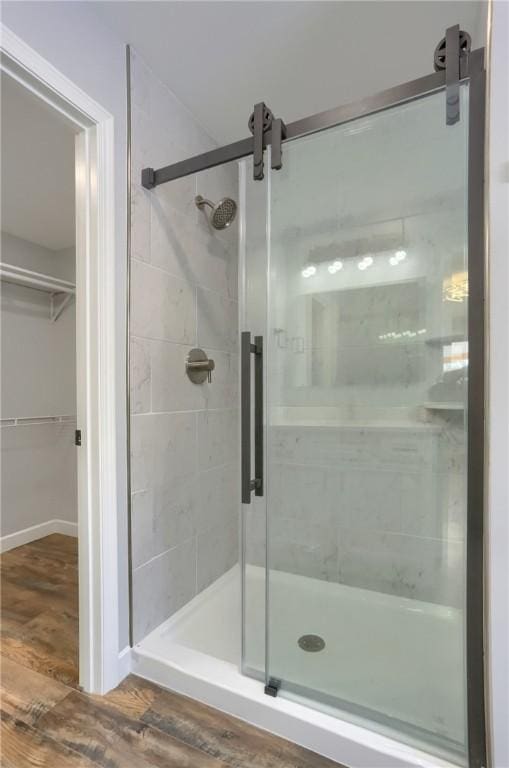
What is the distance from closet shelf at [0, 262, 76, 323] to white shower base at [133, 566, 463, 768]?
8.30 ft

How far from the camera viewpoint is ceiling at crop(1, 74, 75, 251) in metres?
1.71

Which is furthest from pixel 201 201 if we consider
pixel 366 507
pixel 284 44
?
pixel 366 507

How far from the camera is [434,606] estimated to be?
4.85ft

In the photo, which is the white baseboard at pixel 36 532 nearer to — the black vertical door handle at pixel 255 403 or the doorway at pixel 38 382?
the doorway at pixel 38 382

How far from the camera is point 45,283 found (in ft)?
9.44

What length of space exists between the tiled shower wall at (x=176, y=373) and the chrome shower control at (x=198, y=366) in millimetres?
42

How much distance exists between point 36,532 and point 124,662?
1.99 m

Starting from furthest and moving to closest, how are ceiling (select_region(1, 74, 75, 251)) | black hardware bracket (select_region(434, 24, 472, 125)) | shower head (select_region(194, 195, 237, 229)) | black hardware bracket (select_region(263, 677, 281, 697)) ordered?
shower head (select_region(194, 195, 237, 229))
ceiling (select_region(1, 74, 75, 251))
black hardware bracket (select_region(263, 677, 281, 697))
black hardware bracket (select_region(434, 24, 472, 125))

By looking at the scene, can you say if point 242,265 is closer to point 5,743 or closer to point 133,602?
point 133,602

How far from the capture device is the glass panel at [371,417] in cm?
133

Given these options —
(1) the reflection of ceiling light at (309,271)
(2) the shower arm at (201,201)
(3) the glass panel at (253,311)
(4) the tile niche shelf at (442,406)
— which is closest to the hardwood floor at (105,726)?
(3) the glass panel at (253,311)

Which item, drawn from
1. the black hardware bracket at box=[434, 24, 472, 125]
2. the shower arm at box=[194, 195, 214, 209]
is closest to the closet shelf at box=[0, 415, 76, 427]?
the shower arm at box=[194, 195, 214, 209]

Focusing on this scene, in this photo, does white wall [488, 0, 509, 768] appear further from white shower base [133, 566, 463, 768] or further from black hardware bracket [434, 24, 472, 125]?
white shower base [133, 566, 463, 768]

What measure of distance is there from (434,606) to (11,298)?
3371 millimetres
